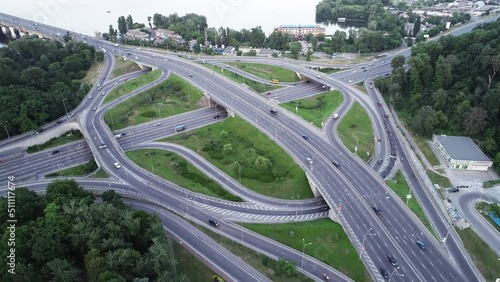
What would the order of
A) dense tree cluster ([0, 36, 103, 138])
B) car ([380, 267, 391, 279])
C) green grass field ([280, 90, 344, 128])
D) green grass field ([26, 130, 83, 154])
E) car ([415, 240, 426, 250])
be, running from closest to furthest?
1. car ([380, 267, 391, 279])
2. car ([415, 240, 426, 250])
3. green grass field ([26, 130, 83, 154])
4. dense tree cluster ([0, 36, 103, 138])
5. green grass field ([280, 90, 344, 128])

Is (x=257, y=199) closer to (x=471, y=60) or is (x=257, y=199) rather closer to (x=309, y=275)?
(x=309, y=275)

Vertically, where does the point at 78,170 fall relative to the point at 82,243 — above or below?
below

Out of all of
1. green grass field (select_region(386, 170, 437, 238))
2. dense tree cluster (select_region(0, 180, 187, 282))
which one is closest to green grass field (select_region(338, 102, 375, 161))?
green grass field (select_region(386, 170, 437, 238))

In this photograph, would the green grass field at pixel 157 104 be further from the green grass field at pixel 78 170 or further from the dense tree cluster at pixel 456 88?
the dense tree cluster at pixel 456 88

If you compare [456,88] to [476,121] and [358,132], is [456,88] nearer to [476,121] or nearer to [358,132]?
[476,121]

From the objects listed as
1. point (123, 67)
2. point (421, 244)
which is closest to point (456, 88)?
point (421, 244)

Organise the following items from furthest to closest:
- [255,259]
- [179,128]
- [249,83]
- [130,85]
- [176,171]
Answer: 1. [249,83]
2. [130,85]
3. [179,128]
4. [176,171]
5. [255,259]

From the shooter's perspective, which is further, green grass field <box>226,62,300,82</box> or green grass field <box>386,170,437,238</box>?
green grass field <box>226,62,300,82</box>

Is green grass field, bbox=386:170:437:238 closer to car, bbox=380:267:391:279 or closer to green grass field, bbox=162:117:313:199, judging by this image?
car, bbox=380:267:391:279
